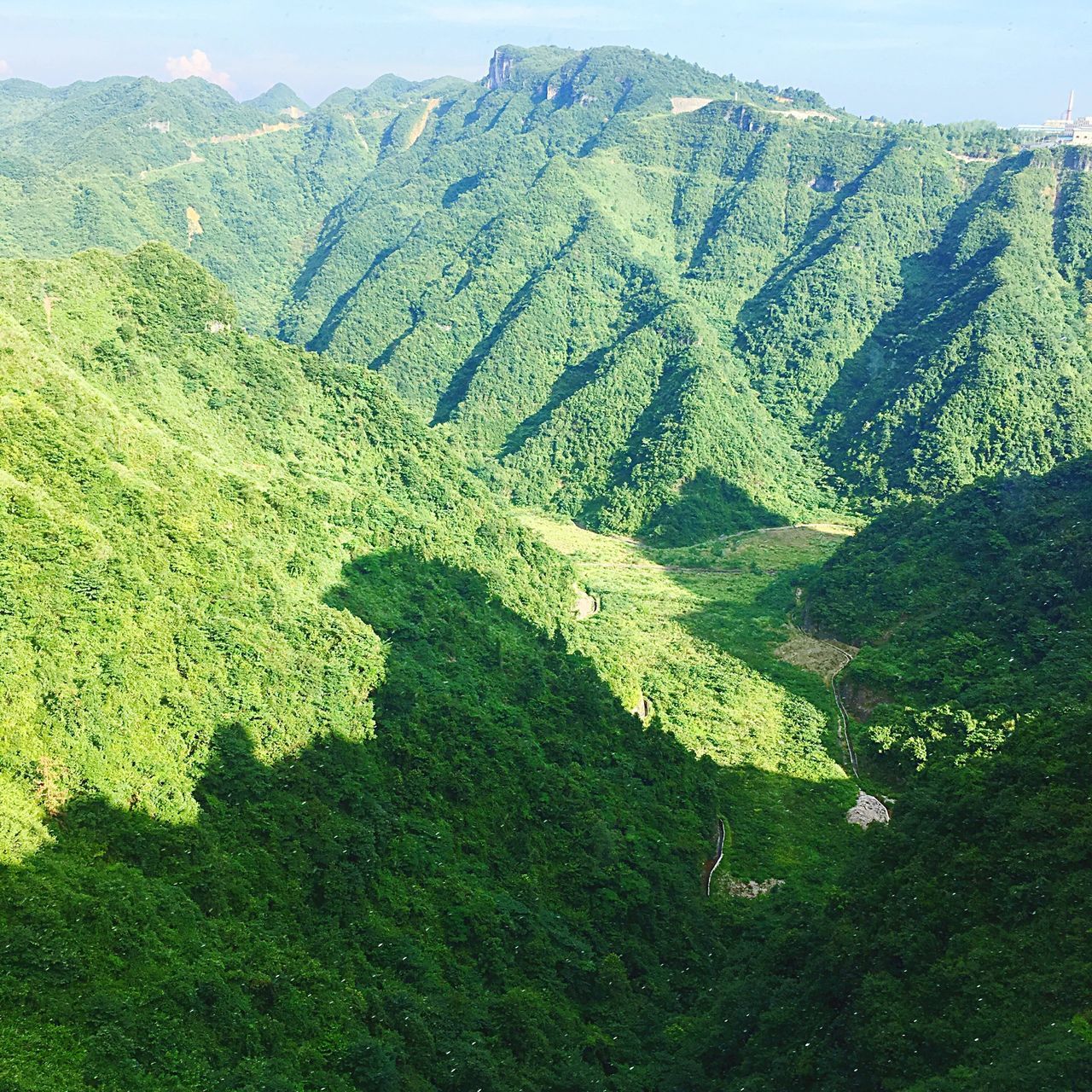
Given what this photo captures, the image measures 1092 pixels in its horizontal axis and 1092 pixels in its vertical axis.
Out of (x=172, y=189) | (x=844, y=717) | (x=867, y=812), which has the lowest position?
(x=867, y=812)

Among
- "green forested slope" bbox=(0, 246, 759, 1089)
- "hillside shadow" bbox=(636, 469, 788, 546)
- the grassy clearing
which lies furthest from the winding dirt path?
"hillside shadow" bbox=(636, 469, 788, 546)

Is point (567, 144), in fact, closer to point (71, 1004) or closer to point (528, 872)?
point (528, 872)

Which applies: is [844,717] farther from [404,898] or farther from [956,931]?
[404,898]

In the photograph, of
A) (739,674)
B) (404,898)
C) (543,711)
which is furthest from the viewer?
(739,674)

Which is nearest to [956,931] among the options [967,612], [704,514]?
[967,612]

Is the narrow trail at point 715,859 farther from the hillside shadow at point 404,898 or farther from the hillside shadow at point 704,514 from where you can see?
the hillside shadow at point 704,514

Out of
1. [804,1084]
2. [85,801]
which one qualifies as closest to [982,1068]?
[804,1084]
